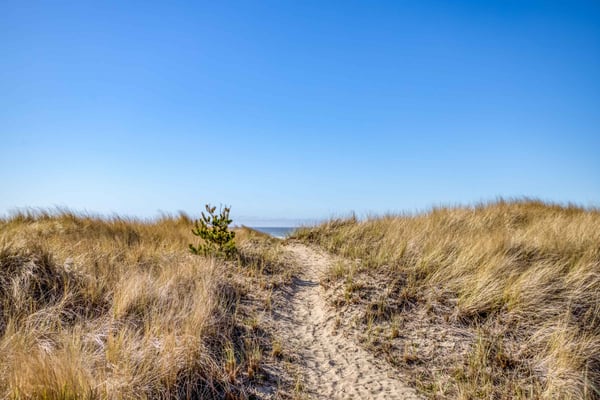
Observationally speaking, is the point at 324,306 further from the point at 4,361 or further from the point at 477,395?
the point at 4,361

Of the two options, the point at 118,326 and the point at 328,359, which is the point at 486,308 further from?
the point at 118,326

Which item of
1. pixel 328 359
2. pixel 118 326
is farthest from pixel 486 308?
pixel 118 326

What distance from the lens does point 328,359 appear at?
5059mm

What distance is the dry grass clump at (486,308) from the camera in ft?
15.2

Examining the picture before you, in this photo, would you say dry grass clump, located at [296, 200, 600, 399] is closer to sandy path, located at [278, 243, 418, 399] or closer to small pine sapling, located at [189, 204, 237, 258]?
sandy path, located at [278, 243, 418, 399]

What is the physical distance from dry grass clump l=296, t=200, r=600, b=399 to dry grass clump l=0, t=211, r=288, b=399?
7.08 feet

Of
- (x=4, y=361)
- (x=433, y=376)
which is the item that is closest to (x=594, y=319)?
(x=433, y=376)

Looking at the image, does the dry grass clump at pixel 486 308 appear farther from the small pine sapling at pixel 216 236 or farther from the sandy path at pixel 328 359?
the small pine sapling at pixel 216 236

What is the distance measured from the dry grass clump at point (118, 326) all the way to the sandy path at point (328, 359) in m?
0.73

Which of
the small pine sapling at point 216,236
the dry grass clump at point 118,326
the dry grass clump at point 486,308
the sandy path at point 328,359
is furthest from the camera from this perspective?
the small pine sapling at point 216,236

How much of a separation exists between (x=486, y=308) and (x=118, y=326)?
219 inches

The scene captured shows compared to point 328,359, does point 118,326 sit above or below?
above

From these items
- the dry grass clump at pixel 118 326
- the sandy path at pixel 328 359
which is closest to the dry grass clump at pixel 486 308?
the sandy path at pixel 328 359

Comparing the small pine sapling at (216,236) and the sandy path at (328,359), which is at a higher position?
the small pine sapling at (216,236)
